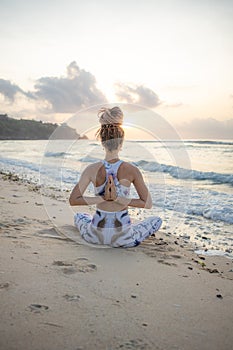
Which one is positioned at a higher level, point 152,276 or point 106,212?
point 106,212

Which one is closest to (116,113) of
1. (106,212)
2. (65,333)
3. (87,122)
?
(87,122)

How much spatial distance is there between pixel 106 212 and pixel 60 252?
0.73 m

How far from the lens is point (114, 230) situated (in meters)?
3.89

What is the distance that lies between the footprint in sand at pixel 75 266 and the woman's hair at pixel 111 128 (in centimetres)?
128

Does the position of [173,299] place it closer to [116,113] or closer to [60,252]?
[60,252]

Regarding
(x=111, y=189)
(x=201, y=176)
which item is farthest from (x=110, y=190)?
(x=201, y=176)

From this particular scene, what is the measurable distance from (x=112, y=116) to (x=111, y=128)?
0.44 ft

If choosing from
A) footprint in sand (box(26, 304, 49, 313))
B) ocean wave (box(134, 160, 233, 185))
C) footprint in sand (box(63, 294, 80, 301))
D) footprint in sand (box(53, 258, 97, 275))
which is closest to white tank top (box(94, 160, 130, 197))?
footprint in sand (box(53, 258, 97, 275))

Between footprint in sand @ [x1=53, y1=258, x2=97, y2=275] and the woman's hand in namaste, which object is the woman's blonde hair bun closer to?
the woman's hand in namaste

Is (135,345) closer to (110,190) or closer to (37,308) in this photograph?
(37,308)

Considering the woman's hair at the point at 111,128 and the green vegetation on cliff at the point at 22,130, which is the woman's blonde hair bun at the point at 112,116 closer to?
the woman's hair at the point at 111,128

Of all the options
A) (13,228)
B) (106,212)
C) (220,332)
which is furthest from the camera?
(13,228)

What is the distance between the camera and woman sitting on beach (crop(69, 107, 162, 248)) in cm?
355

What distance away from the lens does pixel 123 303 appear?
8.12 feet
